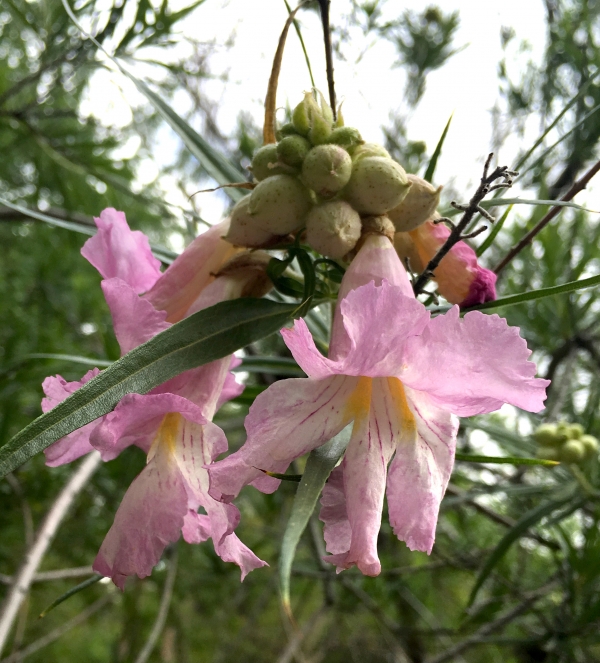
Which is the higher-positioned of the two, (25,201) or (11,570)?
(25,201)

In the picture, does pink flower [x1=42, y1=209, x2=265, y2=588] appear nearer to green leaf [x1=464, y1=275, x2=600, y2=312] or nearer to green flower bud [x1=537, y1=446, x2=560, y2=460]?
green leaf [x1=464, y1=275, x2=600, y2=312]

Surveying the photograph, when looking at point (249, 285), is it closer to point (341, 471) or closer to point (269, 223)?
point (269, 223)

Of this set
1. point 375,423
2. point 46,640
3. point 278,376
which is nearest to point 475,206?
point 375,423

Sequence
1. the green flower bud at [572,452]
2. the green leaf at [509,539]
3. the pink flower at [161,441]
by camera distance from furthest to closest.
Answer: the green flower bud at [572,452] → the green leaf at [509,539] → the pink flower at [161,441]

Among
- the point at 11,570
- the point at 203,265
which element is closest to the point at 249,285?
the point at 203,265

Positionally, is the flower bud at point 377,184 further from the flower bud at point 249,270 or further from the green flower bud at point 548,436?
the green flower bud at point 548,436

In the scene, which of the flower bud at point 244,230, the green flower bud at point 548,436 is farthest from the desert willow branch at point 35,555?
the green flower bud at point 548,436

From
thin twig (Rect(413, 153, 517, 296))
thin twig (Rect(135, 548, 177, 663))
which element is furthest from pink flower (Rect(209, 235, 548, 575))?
thin twig (Rect(135, 548, 177, 663))
